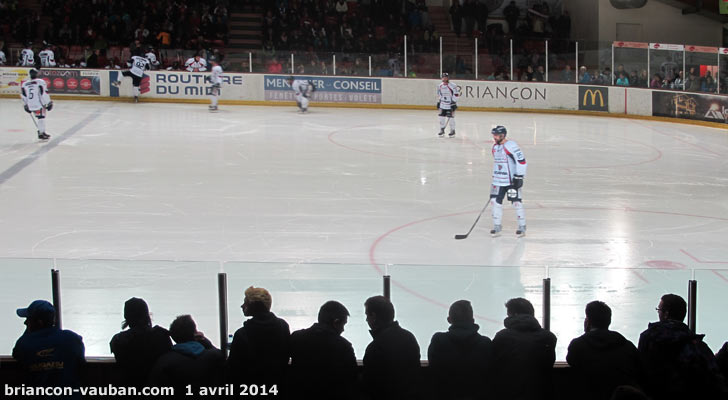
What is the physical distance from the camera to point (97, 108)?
22.6m

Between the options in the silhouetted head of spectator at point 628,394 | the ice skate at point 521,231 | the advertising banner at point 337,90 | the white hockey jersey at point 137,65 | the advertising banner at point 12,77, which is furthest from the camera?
the advertising banner at point 337,90

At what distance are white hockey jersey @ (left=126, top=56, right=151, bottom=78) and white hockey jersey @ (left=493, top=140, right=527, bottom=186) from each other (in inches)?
610

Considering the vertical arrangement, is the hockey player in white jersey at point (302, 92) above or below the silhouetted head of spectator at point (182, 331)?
above

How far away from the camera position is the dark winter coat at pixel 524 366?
4.24 metres

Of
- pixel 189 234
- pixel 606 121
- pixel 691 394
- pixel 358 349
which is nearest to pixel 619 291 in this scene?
pixel 691 394

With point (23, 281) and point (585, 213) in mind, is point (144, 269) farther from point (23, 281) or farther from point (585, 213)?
point (585, 213)

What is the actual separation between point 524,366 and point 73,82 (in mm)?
22330

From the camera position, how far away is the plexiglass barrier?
16.5 feet

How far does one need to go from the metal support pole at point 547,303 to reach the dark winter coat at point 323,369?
55.3 inches

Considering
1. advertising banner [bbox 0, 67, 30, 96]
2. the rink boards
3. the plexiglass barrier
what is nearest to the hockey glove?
the plexiglass barrier

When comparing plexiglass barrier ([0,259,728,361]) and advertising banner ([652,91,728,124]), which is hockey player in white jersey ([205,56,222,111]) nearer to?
advertising banner ([652,91,728,124])

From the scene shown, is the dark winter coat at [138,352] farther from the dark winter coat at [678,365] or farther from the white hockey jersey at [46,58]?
the white hockey jersey at [46,58]

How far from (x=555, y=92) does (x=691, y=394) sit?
21159 mm

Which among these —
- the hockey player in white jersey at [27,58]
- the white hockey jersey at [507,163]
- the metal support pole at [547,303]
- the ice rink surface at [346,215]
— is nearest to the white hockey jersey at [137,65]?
the ice rink surface at [346,215]
